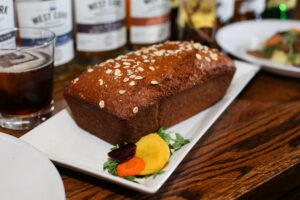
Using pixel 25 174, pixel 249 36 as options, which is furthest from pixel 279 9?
pixel 25 174

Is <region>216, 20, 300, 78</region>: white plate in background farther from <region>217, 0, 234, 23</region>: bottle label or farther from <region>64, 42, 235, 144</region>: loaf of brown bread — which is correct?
<region>64, 42, 235, 144</region>: loaf of brown bread

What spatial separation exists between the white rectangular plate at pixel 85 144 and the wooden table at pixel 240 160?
37mm

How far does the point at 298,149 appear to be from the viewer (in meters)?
0.92

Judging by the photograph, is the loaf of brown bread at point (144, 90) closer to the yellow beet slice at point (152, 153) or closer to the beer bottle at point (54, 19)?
the yellow beet slice at point (152, 153)

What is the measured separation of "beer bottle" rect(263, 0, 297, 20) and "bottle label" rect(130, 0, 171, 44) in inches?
35.6

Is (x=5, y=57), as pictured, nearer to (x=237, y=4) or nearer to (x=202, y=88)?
(x=202, y=88)

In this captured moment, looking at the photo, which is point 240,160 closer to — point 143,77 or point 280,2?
point 143,77

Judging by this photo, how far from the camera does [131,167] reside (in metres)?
0.74

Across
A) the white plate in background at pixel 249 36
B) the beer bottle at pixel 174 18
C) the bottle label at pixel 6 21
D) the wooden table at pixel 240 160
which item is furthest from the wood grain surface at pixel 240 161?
the beer bottle at pixel 174 18

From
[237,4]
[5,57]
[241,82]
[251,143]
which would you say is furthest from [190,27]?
[5,57]

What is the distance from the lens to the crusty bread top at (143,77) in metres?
0.84

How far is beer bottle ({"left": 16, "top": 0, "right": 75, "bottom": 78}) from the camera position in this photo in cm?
106

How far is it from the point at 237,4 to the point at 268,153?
4.08ft

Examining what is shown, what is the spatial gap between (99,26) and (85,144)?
532mm
